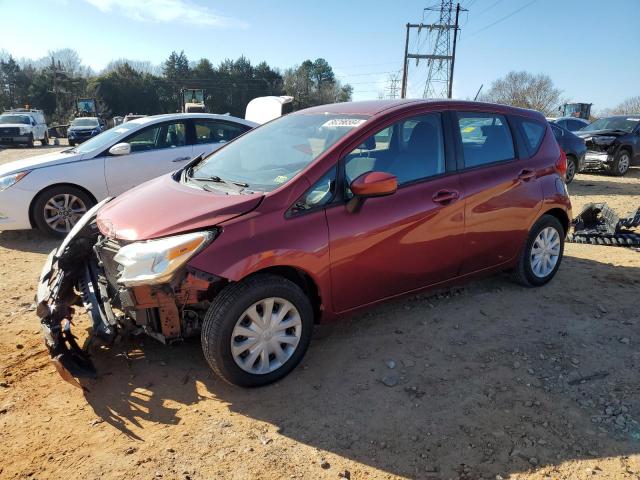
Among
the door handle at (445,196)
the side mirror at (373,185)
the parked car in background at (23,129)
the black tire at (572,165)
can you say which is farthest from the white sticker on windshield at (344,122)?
the parked car in background at (23,129)

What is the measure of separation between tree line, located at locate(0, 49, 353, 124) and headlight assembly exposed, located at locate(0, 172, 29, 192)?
49.4 metres

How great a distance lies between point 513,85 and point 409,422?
6572 centimetres

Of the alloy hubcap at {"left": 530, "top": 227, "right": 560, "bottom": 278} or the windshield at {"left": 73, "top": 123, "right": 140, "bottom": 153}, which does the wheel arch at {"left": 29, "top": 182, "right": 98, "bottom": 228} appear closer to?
the windshield at {"left": 73, "top": 123, "right": 140, "bottom": 153}

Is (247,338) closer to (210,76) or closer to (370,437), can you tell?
(370,437)

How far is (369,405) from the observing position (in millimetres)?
2893

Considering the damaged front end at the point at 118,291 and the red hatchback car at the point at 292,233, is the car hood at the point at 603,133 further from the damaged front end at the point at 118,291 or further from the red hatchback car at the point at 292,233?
the damaged front end at the point at 118,291

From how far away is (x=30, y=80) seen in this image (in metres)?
59.7

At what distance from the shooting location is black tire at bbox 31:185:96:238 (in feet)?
20.3

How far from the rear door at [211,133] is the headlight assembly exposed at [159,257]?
14.5 feet

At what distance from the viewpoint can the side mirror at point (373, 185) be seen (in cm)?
305

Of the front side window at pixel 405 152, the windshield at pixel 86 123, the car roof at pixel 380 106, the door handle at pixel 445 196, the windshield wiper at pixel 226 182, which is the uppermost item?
the car roof at pixel 380 106

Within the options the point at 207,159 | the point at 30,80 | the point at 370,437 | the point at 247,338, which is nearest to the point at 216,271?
the point at 247,338

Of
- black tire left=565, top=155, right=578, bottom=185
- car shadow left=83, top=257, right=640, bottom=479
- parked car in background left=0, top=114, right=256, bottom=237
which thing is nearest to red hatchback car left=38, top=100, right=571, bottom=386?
car shadow left=83, top=257, right=640, bottom=479

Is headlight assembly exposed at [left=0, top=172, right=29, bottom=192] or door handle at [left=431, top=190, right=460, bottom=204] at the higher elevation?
door handle at [left=431, top=190, right=460, bottom=204]
